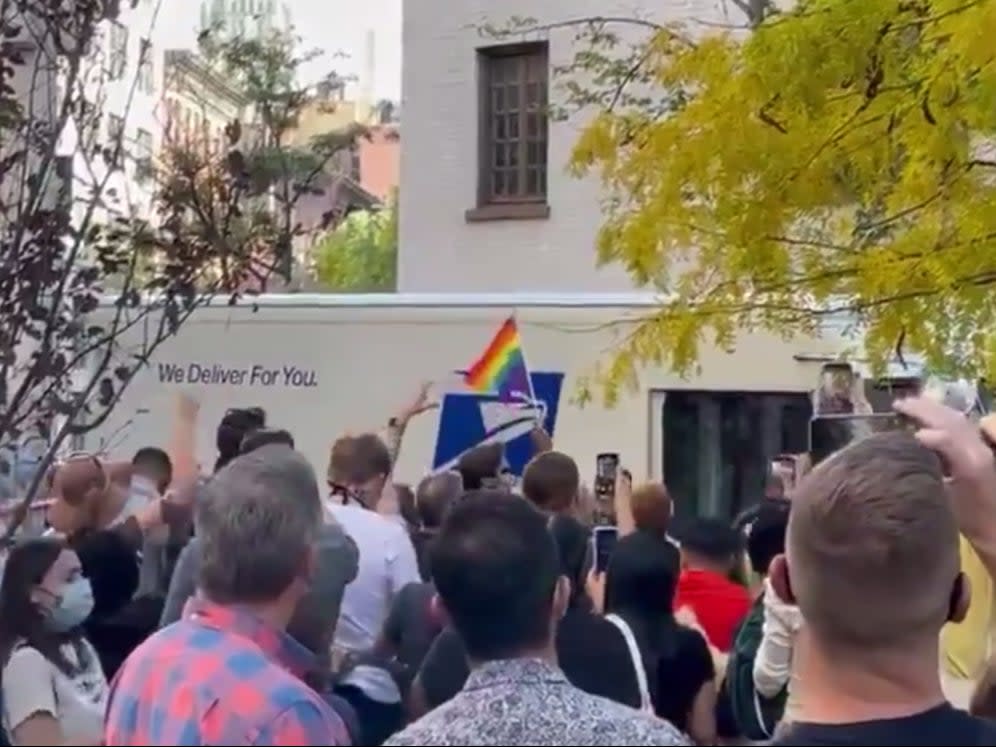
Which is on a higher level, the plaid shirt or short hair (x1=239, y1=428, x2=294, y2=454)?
short hair (x1=239, y1=428, x2=294, y2=454)

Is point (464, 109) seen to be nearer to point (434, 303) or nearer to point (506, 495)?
point (434, 303)

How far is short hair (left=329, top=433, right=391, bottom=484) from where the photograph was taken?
26.2ft

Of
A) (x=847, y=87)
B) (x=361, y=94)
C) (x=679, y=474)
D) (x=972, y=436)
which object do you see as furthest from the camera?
(x=361, y=94)

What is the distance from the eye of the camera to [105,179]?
7.01 m

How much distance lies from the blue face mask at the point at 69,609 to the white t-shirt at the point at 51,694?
75 millimetres

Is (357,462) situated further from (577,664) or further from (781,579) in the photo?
(781,579)

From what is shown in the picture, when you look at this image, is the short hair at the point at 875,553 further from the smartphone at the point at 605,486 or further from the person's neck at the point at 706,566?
the smartphone at the point at 605,486

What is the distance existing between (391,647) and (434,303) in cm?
1060

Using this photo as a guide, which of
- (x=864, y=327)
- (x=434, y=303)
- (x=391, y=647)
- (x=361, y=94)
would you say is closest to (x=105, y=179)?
(x=391, y=647)

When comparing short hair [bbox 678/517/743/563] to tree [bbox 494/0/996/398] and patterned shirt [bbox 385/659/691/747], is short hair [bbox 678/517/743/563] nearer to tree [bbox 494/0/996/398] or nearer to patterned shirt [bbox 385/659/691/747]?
tree [bbox 494/0/996/398]

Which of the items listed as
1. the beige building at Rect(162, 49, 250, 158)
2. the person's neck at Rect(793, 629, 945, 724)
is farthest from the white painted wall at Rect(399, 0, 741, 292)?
the person's neck at Rect(793, 629, 945, 724)

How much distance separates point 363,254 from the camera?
57719 millimetres

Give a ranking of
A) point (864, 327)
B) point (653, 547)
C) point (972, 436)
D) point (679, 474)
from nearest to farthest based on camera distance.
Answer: point (972, 436) < point (653, 547) < point (864, 327) < point (679, 474)

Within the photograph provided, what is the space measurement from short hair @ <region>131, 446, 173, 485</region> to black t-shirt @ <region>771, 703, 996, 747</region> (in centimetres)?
865
